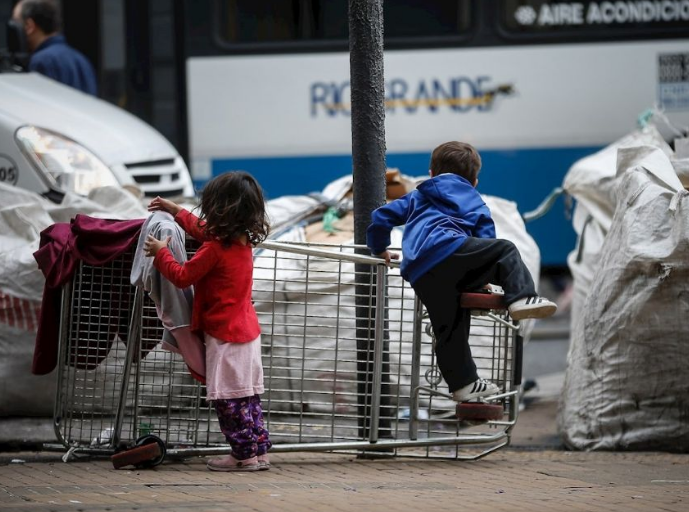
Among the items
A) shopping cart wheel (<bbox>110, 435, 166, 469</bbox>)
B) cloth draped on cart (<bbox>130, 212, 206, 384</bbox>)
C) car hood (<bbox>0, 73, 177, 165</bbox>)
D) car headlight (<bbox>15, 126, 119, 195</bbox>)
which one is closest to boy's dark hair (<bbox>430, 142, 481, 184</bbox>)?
cloth draped on cart (<bbox>130, 212, 206, 384</bbox>)

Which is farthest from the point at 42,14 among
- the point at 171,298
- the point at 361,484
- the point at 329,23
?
the point at 361,484

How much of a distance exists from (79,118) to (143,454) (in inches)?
153

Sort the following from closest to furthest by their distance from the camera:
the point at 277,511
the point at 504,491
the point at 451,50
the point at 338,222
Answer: the point at 277,511 < the point at 504,491 < the point at 338,222 < the point at 451,50

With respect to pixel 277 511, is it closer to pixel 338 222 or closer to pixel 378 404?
pixel 378 404

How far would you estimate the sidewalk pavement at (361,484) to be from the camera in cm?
468

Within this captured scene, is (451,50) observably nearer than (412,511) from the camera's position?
No

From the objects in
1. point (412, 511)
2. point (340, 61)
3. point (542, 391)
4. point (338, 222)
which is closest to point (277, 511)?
point (412, 511)

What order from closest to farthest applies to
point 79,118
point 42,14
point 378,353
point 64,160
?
point 378,353 < point 64,160 < point 79,118 < point 42,14

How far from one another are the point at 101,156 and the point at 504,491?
175 inches

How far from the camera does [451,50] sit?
37.6 feet

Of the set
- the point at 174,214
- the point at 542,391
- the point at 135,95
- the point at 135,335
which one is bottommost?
the point at 542,391

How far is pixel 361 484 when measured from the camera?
5250 mm

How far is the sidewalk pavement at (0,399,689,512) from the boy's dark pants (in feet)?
1.55

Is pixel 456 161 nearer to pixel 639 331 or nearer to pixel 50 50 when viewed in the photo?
pixel 639 331
